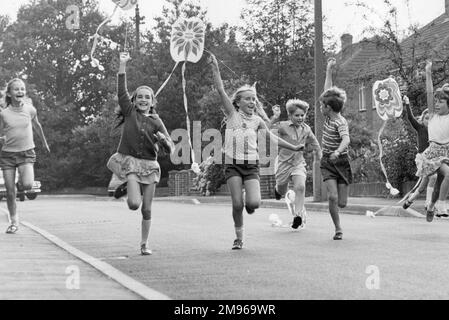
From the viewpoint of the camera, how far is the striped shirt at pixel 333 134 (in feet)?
31.8

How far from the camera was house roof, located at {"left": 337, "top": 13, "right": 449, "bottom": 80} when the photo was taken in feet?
69.7

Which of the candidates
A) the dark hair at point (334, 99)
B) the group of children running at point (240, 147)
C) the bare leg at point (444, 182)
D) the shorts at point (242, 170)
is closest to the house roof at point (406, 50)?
the group of children running at point (240, 147)

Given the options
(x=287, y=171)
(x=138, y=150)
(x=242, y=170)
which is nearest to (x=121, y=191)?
(x=138, y=150)

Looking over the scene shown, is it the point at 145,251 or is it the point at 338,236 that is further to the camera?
the point at 338,236

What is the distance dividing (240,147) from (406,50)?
53.4ft

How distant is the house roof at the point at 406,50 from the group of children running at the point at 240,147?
8.73 m

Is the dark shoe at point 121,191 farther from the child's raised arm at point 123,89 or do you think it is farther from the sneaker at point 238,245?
the sneaker at point 238,245

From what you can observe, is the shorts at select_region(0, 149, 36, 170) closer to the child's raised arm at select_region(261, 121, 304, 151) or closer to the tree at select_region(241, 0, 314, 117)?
the child's raised arm at select_region(261, 121, 304, 151)

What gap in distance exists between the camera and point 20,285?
228 inches

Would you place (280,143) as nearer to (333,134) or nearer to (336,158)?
(336,158)

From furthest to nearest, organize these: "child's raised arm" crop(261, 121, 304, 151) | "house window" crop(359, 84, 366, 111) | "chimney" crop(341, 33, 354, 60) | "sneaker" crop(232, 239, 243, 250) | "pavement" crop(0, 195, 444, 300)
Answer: "house window" crop(359, 84, 366, 111)
"chimney" crop(341, 33, 354, 60)
"child's raised arm" crop(261, 121, 304, 151)
"sneaker" crop(232, 239, 243, 250)
"pavement" crop(0, 195, 444, 300)

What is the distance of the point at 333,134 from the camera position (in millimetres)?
9766

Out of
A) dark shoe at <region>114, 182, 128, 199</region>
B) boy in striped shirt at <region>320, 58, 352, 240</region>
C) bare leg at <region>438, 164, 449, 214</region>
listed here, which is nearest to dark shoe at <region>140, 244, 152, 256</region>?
dark shoe at <region>114, 182, 128, 199</region>
